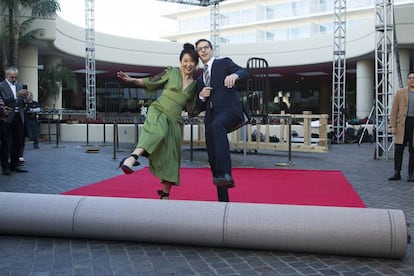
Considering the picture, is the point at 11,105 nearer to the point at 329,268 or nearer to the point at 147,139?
the point at 147,139

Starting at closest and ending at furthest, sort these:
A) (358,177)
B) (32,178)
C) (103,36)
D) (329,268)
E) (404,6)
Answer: (329,268), (32,178), (358,177), (404,6), (103,36)

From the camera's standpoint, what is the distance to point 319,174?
7.66 metres

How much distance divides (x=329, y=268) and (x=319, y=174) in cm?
474

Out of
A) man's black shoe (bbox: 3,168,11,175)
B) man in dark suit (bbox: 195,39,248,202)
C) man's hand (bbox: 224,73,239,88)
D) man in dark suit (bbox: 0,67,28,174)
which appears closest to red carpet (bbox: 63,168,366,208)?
man in dark suit (bbox: 195,39,248,202)

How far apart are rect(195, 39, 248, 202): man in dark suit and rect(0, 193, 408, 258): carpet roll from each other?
2.57 ft

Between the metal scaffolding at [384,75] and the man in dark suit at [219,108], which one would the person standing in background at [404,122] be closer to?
the metal scaffolding at [384,75]

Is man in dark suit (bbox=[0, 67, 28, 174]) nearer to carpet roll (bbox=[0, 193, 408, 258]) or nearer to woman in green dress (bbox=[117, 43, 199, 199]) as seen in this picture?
woman in green dress (bbox=[117, 43, 199, 199])

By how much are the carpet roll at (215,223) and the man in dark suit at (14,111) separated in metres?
3.91

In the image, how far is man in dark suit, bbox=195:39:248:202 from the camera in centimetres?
423

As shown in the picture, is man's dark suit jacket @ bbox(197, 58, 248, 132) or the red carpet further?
the red carpet

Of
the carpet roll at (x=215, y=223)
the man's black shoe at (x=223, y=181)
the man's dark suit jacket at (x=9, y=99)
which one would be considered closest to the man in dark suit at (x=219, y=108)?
the man's black shoe at (x=223, y=181)

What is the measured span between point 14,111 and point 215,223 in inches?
207

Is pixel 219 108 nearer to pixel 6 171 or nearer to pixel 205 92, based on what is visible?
pixel 205 92

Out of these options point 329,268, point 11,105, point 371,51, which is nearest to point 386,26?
point 11,105
